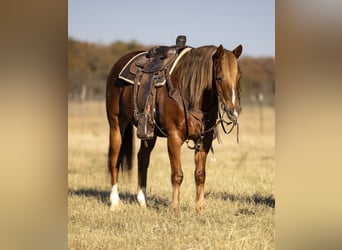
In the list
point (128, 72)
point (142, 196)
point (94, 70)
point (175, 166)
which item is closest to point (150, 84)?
point (128, 72)

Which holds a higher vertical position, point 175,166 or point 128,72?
point 128,72

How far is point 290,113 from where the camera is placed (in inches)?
86.0

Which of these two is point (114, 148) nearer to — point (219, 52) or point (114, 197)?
point (114, 197)

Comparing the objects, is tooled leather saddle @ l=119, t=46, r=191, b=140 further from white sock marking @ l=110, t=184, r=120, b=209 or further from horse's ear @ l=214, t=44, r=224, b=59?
white sock marking @ l=110, t=184, r=120, b=209

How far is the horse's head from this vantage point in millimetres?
3156

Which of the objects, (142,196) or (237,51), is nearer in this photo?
(237,51)

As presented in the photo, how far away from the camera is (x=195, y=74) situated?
11.6 ft

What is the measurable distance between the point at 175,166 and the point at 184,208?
29 centimetres

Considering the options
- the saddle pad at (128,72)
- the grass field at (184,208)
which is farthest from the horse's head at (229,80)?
the saddle pad at (128,72)

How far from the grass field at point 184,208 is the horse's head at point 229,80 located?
333 millimetres

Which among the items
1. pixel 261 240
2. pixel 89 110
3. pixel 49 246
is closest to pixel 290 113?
pixel 261 240

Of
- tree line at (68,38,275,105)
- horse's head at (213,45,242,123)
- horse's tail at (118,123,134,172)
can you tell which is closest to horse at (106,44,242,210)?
horse's head at (213,45,242,123)

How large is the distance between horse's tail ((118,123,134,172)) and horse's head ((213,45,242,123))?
4.22ft

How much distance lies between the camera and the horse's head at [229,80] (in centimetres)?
316
